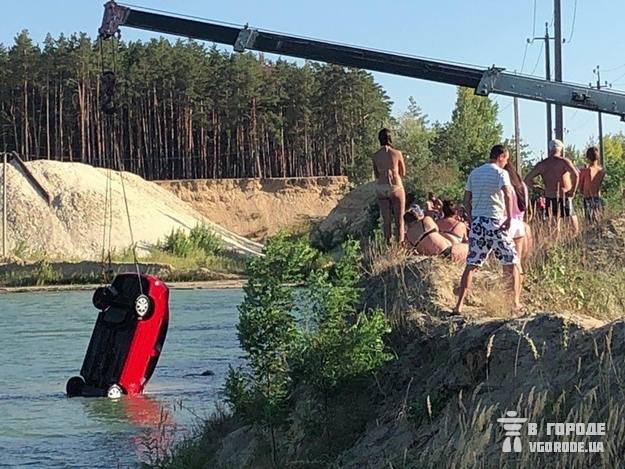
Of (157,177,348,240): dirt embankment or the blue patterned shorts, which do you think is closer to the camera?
the blue patterned shorts

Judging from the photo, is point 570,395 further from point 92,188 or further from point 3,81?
point 3,81

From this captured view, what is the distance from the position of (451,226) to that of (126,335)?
5.66 metres

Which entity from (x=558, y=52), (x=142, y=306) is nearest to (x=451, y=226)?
(x=142, y=306)

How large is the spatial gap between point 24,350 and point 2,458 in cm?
1281

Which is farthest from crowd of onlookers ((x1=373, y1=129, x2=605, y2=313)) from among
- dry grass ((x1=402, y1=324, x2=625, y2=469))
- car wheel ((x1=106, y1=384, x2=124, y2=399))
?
car wheel ((x1=106, y1=384, x2=124, y2=399))

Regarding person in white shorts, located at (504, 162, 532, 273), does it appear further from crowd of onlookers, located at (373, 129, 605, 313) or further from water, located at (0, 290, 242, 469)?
water, located at (0, 290, 242, 469)

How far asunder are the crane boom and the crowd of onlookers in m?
0.84

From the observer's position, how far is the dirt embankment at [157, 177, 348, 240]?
311 ft

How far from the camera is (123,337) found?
61.0 ft

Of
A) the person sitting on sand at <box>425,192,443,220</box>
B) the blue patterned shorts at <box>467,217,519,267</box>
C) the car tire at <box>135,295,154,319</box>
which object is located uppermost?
the person sitting on sand at <box>425,192,443,220</box>

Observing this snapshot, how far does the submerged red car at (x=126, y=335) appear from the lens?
18594 millimetres

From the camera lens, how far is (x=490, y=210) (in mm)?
11703

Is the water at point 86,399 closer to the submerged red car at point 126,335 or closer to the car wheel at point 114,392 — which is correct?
the car wheel at point 114,392

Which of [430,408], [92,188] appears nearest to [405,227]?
[430,408]
